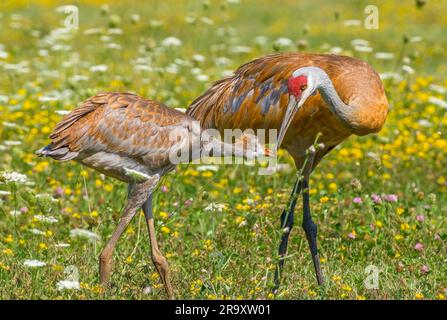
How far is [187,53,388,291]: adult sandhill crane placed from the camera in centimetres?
619

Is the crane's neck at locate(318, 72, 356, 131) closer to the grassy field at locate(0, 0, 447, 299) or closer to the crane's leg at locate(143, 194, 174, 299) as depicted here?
the grassy field at locate(0, 0, 447, 299)

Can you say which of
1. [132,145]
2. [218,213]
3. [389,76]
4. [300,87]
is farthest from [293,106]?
[389,76]

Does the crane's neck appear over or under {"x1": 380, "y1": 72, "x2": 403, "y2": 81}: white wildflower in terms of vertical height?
over

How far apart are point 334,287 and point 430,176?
305 centimetres

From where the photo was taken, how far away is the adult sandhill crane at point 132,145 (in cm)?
572

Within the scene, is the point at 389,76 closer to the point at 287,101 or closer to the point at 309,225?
the point at 287,101

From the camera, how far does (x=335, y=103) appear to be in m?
6.18

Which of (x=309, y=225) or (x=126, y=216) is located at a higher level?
(x=126, y=216)

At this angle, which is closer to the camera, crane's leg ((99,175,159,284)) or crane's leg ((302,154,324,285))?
crane's leg ((99,175,159,284))

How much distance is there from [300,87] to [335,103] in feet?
0.99

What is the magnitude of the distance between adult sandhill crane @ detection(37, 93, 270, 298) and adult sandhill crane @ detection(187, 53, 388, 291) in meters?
0.59

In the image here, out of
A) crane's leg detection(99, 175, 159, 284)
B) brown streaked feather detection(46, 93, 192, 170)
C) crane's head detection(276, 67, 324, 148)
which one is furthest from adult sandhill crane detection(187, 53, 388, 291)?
crane's leg detection(99, 175, 159, 284)

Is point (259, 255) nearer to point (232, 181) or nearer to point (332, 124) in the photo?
point (332, 124)

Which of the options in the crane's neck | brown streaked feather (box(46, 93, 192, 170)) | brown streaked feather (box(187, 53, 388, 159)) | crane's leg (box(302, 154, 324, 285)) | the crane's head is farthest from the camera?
crane's leg (box(302, 154, 324, 285))
